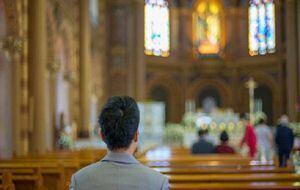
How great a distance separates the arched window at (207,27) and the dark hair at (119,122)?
97.9 feet

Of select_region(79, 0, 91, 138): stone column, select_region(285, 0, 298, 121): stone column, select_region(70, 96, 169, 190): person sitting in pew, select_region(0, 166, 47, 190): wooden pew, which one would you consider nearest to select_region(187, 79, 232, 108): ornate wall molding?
select_region(285, 0, 298, 121): stone column

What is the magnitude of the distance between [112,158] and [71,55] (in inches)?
717

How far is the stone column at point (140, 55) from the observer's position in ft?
91.1

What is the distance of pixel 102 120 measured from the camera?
243cm

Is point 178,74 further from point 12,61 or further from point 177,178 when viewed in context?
point 177,178

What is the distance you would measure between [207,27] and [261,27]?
3.25m

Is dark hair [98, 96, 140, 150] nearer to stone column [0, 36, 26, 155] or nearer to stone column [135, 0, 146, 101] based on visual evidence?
stone column [0, 36, 26, 155]

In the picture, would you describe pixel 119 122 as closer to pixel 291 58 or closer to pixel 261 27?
pixel 291 58

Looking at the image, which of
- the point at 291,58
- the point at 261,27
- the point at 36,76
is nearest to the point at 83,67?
the point at 36,76

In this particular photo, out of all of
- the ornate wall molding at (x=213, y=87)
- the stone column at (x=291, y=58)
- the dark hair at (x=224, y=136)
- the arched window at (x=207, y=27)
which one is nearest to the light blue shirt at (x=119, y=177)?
the dark hair at (x=224, y=136)

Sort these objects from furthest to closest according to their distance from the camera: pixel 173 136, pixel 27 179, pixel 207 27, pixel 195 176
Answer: pixel 207 27
pixel 173 136
pixel 27 179
pixel 195 176

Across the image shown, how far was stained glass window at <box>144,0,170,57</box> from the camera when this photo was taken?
30547 millimetres

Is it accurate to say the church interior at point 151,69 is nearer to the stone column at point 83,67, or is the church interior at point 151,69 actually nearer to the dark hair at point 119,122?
the stone column at point 83,67

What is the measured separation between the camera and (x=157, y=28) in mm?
31141
